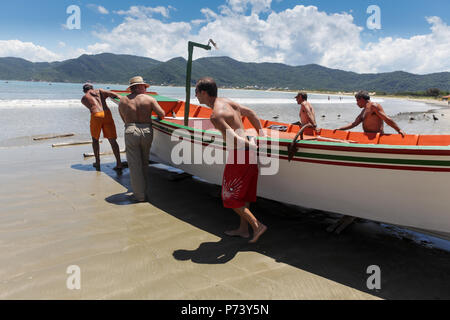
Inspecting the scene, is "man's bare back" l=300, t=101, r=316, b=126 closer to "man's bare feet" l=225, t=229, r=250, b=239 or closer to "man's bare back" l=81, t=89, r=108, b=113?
"man's bare feet" l=225, t=229, r=250, b=239

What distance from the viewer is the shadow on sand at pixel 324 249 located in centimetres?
281

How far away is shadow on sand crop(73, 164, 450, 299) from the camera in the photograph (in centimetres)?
281

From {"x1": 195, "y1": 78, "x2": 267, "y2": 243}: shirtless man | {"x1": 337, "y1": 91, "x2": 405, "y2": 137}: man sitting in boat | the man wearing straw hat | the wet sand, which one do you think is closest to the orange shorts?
the wet sand

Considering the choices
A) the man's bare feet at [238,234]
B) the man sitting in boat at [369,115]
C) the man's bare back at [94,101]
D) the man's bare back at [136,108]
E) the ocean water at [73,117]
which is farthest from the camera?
the ocean water at [73,117]

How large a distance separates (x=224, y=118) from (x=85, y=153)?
5722 mm

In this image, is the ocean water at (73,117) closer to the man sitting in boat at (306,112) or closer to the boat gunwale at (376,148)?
the man sitting in boat at (306,112)

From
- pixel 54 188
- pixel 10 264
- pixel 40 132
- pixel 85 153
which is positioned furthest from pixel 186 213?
pixel 40 132

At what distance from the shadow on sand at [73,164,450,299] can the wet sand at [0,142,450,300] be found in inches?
0.5

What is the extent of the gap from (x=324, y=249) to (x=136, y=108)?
3360 mm

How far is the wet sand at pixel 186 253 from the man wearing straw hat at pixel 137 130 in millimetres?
393

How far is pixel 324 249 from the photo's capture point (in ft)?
11.2

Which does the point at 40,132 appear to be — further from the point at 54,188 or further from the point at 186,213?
the point at 186,213

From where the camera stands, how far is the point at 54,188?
5.18 m

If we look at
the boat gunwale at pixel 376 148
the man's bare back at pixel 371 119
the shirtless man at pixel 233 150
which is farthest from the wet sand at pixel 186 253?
the man's bare back at pixel 371 119
